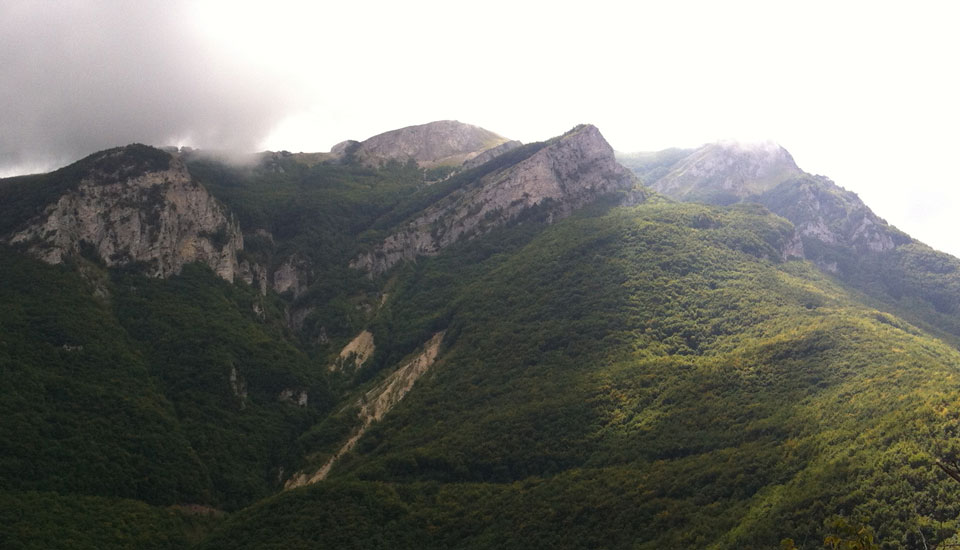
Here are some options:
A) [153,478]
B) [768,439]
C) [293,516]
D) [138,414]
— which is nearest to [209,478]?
[153,478]

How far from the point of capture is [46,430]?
6531 inches

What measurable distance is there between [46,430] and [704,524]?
156502 millimetres

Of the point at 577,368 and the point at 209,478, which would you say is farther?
the point at 577,368

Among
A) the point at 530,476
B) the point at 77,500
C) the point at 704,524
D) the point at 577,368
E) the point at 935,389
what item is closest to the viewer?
the point at 704,524

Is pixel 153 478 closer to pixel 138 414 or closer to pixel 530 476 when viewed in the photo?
pixel 138 414

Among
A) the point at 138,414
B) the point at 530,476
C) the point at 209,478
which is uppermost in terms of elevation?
the point at 138,414

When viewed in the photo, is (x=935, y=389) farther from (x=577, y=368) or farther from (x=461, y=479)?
(x=461, y=479)

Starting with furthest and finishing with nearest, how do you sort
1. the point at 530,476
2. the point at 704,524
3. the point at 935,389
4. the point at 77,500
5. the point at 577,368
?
the point at 577,368
the point at 530,476
the point at 77,500
the point at 935,389
the point at 704,524

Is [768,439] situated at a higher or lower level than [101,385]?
lower

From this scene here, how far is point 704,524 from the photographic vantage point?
119875 mm

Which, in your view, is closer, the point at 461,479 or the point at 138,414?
the point at 461,479

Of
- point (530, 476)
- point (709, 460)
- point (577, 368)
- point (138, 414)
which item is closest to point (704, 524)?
point (709, 460)

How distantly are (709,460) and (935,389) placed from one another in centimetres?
4736

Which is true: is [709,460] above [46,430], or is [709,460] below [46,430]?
below
